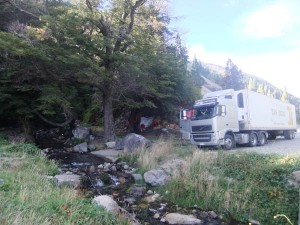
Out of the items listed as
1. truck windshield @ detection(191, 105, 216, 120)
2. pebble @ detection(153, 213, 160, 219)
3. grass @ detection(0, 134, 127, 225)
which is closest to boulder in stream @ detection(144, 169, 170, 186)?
pebble @ detection(153, 213, 160, 219)

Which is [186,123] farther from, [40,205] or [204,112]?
[40,205]

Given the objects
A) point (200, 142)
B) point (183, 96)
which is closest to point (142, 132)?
point (183, 96)

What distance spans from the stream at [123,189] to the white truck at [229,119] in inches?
234

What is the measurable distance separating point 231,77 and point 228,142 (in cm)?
7447

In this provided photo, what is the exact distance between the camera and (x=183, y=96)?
2731 cm

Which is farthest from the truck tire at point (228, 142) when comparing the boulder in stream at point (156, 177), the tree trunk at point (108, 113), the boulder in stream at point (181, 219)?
the boulder in stream at point (181, 219)

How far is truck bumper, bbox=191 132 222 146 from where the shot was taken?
17.8m

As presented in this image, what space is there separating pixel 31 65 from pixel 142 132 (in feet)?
42.1

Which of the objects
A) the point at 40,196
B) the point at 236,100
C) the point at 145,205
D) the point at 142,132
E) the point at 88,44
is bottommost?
the point at 145,205

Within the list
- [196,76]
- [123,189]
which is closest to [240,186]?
[123,189]

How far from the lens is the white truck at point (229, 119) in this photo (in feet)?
59.1

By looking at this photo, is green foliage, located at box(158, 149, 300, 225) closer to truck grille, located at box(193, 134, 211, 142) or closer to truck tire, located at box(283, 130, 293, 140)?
truck grille, located at box(193, 134, 211, 142)

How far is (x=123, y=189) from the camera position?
443 inches

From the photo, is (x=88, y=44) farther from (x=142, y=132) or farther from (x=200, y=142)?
(x=142, y=132)
